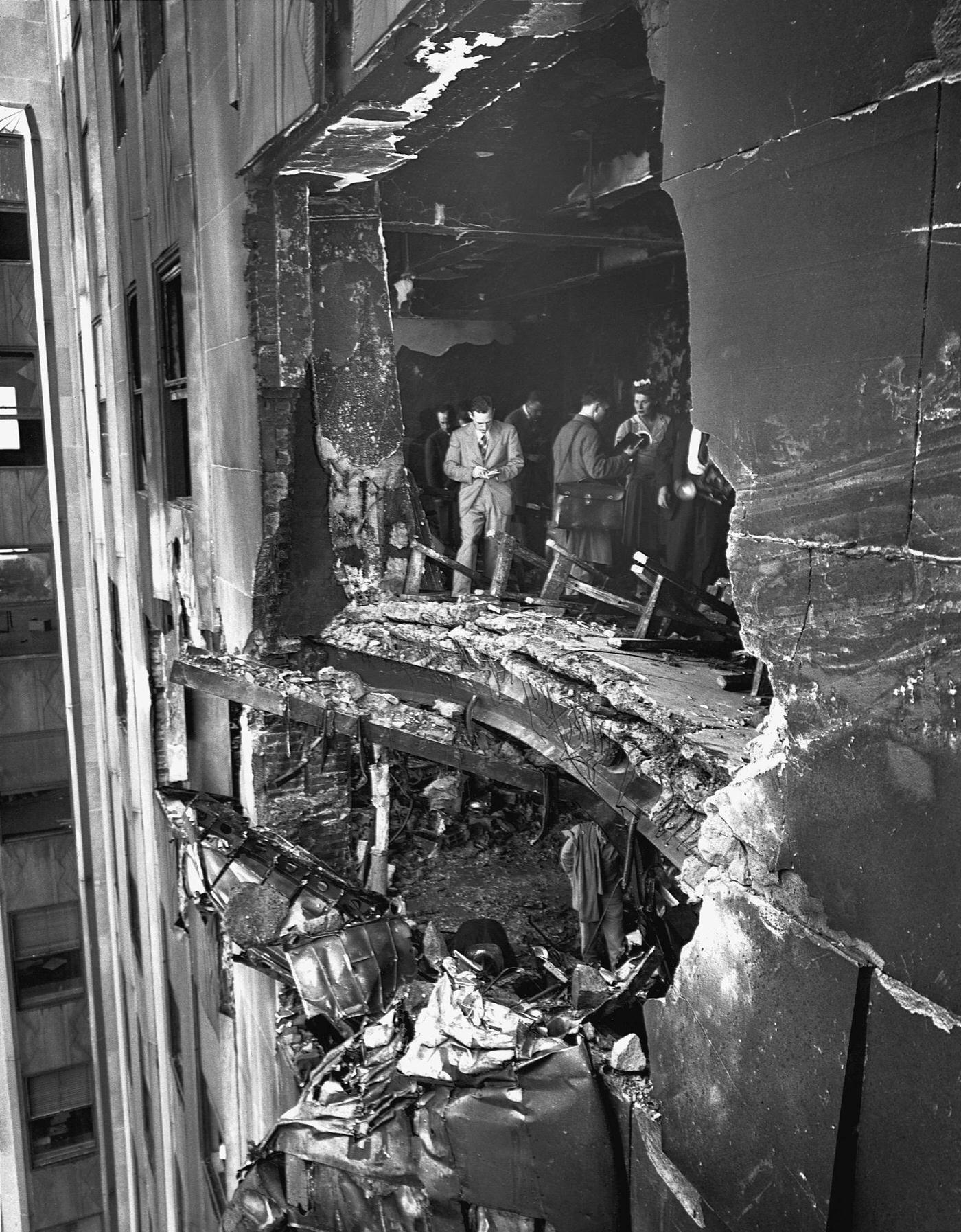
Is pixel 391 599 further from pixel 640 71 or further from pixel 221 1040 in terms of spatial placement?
pixel 221 1040

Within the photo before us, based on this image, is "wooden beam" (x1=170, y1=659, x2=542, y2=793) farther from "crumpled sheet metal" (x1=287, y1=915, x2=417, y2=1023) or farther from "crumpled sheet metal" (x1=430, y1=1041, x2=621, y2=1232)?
"crumpled sheet metal" (x1=430, y1=1041, x2=621, y2=1232)

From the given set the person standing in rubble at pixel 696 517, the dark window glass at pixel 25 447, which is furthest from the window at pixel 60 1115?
the person standing in rubble at pixel 696 517

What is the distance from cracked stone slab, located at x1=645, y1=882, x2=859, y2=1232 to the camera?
10.3 feet

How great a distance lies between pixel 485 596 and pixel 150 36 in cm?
750

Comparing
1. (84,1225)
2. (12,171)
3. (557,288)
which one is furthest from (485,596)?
(84,1225)

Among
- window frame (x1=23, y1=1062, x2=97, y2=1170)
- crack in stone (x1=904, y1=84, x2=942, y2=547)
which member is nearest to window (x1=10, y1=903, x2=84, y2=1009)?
window frame (x1=23, y1=1062, x2=97, y2=1170)

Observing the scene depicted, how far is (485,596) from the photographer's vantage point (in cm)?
858

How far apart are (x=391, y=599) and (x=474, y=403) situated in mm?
2282

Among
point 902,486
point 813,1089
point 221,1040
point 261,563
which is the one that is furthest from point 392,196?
point 221,1040

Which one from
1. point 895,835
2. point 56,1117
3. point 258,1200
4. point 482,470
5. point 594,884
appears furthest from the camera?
point 56,1117

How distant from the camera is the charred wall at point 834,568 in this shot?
257 centimetres

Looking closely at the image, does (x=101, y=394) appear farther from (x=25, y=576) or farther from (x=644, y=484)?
(x=644, y=484)

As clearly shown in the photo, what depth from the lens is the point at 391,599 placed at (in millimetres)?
8680

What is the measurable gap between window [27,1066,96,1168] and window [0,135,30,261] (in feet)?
54.0
